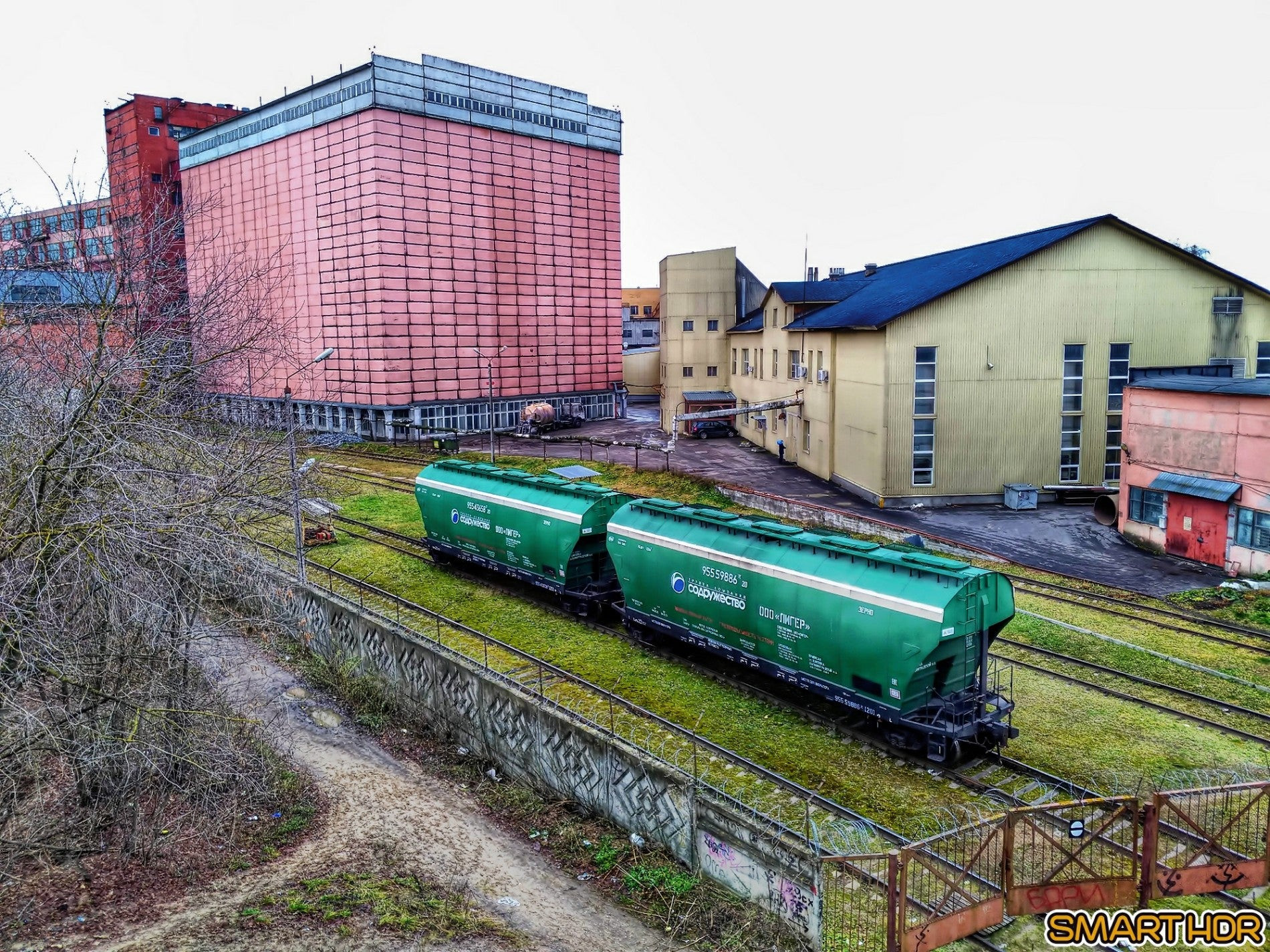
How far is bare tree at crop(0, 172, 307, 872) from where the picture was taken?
1156 centimetres

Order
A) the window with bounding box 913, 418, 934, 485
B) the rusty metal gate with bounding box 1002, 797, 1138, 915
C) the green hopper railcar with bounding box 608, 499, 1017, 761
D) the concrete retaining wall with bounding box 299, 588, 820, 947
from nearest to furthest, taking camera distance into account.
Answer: the rusty metal gate with bounding box 1002, 797, 1138, 915
the concrete retaining wall with bounding box 299, 588, 820, 947
the green hopper railcar with bounding box 608, 499, 1017, 761
the window with bounding box 913, 418, 934, 485

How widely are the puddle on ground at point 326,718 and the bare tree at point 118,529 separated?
17.7ft

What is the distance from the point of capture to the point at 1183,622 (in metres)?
23.8

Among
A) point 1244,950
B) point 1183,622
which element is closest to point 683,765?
point 1244,950

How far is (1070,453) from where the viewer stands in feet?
131

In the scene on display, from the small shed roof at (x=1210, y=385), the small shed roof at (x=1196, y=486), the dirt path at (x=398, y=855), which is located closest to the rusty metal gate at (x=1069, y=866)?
the dirt path at (x=398, y=855)

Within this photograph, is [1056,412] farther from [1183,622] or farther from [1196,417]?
[1183,622]

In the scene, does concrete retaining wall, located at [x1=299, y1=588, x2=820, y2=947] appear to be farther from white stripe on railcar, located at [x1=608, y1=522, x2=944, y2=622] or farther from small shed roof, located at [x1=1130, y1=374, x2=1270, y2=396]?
small shed roof, located at [x1=1130, y1=374, x2=1270, y2=396]

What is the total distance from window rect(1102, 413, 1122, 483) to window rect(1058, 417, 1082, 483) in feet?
4.72

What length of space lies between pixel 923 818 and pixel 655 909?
454cm

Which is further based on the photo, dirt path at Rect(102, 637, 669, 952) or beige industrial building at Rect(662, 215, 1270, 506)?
beige industrial building at Rect(662, 215, 1270, 506)

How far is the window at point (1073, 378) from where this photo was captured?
1556 inches

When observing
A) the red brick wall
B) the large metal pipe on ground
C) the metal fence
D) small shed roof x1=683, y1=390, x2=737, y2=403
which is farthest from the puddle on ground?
small shed roof x1=683, y1=390, x2=737, y2=403

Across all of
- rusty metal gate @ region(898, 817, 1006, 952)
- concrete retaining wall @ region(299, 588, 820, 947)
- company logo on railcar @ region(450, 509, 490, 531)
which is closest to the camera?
rusty metal gate @ region(898, 817, 1006, 952)
